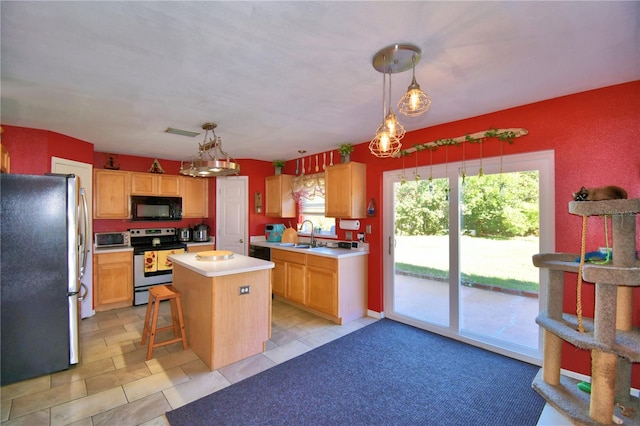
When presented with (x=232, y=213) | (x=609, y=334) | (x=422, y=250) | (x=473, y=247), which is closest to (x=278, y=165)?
(x=232, y=213)

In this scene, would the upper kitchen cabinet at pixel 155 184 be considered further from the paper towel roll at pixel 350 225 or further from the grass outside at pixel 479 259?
the grass outside at pixel 479 259

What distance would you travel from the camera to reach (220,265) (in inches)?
111

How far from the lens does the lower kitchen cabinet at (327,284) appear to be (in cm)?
364

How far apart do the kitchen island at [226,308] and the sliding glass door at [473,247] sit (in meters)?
1.75

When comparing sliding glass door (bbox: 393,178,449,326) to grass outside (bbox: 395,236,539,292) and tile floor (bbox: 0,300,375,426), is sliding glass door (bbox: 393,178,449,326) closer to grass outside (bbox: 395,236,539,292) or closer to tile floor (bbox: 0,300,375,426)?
grass outside (bbox: 395,236,539,292)

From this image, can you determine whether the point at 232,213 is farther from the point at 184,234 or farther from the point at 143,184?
the point at 143,184

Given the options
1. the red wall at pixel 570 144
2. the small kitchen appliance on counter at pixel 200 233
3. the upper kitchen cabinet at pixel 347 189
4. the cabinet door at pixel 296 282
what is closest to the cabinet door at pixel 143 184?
the small kitchen appliance on counter at pixel 200 233

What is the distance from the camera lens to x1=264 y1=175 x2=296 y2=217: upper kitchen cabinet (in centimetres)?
510

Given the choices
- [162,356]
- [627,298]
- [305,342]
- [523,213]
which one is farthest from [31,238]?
[523,213]

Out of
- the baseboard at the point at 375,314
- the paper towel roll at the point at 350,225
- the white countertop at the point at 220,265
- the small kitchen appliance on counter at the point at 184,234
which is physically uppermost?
Result: the paper towel roll at the point at 350,225

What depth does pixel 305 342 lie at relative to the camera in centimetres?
315

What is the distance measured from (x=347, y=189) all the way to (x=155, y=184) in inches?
132

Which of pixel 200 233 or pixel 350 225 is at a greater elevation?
pixel 350 225

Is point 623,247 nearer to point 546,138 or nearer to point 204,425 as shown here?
point 546,138
